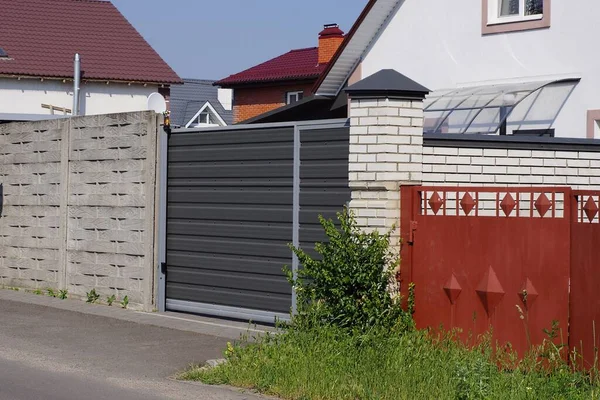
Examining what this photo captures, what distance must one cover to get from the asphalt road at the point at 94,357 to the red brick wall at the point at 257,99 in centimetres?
3473

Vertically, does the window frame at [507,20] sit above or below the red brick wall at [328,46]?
below

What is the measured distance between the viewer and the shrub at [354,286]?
1005 cm

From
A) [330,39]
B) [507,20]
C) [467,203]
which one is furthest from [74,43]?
[467,203]

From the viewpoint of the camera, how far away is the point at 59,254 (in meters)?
15.1

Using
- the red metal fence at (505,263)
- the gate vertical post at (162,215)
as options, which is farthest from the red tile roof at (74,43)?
the red metal fence at (505,263)

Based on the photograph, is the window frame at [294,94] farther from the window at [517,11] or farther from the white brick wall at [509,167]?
the white brick wall at [509,167]

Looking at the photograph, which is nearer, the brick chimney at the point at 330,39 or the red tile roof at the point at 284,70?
the brick chimney at the point at 330,39

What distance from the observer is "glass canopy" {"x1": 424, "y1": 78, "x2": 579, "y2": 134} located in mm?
16000

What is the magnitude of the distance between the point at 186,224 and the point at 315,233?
229 cm

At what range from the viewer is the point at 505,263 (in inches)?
377

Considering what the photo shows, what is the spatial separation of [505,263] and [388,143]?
5.52 feet

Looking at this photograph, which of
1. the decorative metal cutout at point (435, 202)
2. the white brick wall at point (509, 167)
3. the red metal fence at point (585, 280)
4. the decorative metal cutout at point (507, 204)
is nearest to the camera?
the red metal fence at point (585, 280)

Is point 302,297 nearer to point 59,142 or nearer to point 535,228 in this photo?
point 535,228

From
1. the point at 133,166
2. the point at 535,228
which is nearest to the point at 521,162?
the point at 535,228
